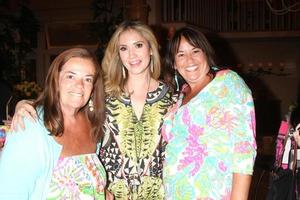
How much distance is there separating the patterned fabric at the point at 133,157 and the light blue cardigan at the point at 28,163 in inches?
30.9

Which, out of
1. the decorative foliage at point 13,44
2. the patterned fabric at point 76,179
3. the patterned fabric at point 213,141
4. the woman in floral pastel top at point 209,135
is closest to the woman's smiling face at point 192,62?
Answer: the woman in floral pastel top at point 209,135

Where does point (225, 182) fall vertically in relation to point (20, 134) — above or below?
below

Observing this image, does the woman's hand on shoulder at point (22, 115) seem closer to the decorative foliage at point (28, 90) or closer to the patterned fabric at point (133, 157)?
the patterned fabric at point (133, 157)

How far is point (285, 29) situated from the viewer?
7.84m

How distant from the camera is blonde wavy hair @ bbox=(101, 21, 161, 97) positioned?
247 centimetres

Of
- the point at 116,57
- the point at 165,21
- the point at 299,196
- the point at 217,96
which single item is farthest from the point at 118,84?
the point at 165,21

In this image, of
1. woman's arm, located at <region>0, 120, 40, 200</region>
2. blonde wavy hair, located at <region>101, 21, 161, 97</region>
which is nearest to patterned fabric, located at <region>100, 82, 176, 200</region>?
blonde wavy hair, located at <region>101, 21, 161, 97</region>

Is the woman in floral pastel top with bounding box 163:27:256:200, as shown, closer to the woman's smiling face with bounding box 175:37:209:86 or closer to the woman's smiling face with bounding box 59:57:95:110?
the woman's smiling face with bounding box 175:37:209:86

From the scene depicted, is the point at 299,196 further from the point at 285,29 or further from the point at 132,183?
the point at 285,29

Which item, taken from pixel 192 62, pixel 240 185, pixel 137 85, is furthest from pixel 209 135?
pixel 137 85

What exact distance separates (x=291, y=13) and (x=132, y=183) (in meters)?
6.45

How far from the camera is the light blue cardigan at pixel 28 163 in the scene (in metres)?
1.47

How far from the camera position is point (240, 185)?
1.86 m

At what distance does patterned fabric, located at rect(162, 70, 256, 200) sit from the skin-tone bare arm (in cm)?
3
